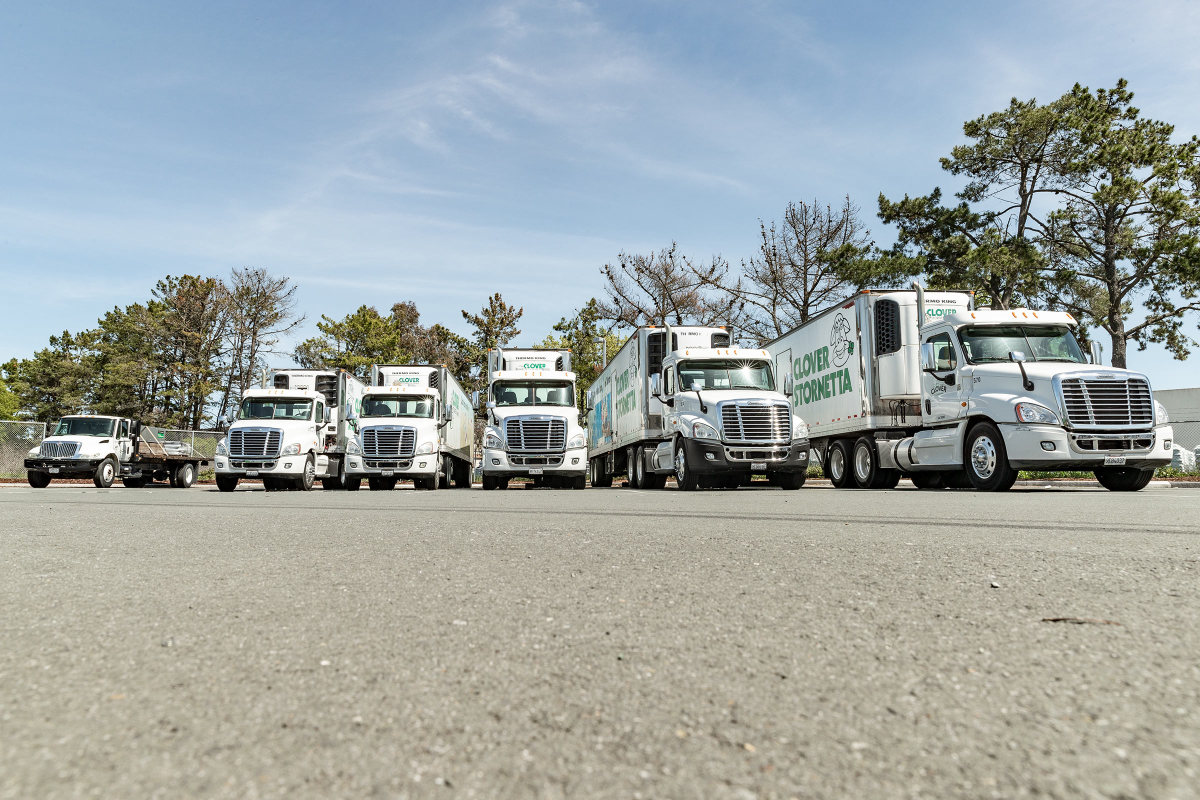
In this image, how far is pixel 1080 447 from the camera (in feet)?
41.9

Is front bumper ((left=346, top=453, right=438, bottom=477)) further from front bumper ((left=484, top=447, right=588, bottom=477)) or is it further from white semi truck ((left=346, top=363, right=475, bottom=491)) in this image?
front bumper ((left=484, top=447, right=588, bottom=477))

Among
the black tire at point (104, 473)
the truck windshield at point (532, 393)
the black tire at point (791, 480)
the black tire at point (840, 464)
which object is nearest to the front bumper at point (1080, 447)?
the black tire at point (791, 480)

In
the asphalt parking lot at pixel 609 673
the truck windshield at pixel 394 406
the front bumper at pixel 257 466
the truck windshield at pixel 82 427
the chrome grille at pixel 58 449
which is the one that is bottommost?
the asphalt parking lot at pixel 609 673

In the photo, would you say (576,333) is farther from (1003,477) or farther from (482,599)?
(482,599)

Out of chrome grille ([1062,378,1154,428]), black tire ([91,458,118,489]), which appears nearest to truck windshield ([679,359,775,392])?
chrome grille ([1062,378,1154,428])

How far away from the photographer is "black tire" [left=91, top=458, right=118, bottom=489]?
2581cm

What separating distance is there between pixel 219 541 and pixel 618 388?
1658 centimetres

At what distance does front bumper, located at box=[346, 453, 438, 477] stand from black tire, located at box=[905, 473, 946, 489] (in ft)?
39.3

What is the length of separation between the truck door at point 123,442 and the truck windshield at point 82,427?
41 cm

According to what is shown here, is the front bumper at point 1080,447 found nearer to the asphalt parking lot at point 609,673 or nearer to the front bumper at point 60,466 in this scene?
the asphalt parking lot at point 609,673

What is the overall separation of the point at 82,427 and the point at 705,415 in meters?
A: 21.8

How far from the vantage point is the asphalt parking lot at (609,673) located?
1.88 metres

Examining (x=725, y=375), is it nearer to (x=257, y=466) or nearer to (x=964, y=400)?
(x=964, y=400)

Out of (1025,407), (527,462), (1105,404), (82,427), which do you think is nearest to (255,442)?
(527,462)
